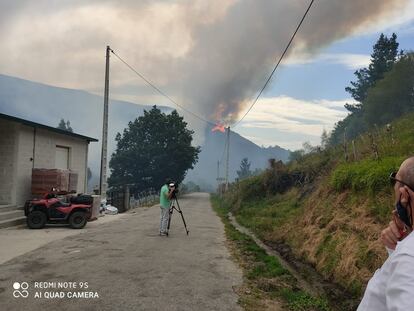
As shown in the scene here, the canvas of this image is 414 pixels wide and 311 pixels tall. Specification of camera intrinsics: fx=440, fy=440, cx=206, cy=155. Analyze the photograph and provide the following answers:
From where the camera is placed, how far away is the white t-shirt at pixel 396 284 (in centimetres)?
142

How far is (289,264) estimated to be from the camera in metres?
9.99

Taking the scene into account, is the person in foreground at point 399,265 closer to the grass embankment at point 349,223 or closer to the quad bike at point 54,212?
the grass embankment at point 349,223

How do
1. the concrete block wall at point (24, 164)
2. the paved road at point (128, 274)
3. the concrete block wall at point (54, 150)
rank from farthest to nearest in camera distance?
the concrete block wall at point (54, 150), the concrete block wall at point (24, 164), the paved road at point (128, 274)

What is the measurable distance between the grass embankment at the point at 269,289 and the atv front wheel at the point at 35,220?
7.69m

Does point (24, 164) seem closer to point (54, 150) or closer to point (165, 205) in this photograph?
point (54, 150)

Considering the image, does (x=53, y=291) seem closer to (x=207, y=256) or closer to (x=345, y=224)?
(x=207, y=256)

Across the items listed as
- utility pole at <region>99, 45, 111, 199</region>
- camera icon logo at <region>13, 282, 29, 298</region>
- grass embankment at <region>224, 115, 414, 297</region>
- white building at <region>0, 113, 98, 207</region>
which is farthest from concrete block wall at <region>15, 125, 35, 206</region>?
camera icon logo at <region>13, 282, 29, 298</region>

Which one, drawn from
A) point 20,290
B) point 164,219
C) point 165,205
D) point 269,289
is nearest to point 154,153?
point 165,205

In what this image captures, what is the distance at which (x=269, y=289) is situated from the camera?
7344 millimetres

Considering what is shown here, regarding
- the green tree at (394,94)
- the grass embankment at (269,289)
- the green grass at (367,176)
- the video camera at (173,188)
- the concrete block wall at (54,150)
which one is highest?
the green tree at (394,94)

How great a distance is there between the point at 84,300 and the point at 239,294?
2.31 meters

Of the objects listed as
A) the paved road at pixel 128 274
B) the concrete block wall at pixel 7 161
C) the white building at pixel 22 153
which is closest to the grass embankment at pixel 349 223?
the paved road at pixel 128 274

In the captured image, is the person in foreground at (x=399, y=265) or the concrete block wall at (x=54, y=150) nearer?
Result: the person in foreground at (x=399, y=265)

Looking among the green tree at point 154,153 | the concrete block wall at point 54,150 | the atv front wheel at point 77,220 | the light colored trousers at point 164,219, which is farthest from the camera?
the green tree at point 154,153
